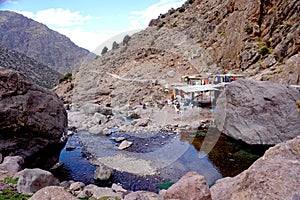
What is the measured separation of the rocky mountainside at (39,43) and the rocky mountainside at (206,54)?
42.9 meters

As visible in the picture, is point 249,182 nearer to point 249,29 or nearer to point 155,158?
point 155,158

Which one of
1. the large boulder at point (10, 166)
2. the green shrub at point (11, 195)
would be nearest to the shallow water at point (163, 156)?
the large boulder at point (10, 166)

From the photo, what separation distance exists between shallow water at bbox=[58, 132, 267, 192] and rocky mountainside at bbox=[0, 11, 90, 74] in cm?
6740

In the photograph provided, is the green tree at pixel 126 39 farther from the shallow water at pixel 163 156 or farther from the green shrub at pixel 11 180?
Answer: the green shrub at pixel 11 180

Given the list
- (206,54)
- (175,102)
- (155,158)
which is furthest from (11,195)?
(206,54)

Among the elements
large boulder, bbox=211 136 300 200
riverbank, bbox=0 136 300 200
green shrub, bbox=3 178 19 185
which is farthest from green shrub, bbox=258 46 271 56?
large boulder, bbox=211 136 300 200

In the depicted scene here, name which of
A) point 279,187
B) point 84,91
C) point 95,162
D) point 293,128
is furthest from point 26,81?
point 84,91

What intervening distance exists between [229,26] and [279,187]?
33.5m

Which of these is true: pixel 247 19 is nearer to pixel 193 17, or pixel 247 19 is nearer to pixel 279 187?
pixel 193 17

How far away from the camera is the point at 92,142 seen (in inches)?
694

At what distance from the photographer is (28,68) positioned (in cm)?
5153

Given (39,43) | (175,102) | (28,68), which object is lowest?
(175,102)

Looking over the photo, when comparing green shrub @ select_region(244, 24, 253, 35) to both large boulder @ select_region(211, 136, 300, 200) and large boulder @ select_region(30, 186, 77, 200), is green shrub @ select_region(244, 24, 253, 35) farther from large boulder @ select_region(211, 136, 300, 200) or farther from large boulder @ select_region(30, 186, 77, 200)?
large boulder @ select_region(211, 136, 300, 200)

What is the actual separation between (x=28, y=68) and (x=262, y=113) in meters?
46.6
